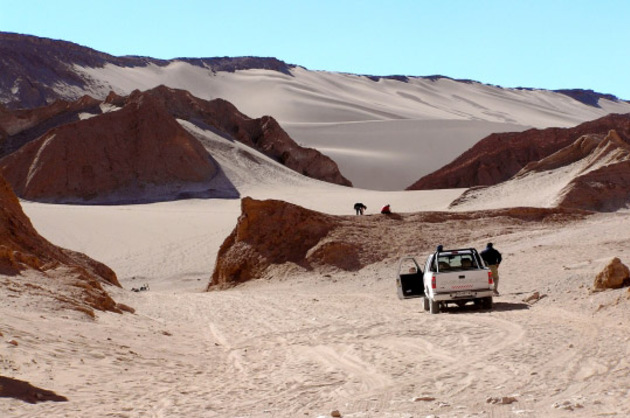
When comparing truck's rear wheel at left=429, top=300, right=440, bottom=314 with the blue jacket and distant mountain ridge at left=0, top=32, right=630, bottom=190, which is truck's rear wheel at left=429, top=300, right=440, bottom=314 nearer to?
the blue jacket

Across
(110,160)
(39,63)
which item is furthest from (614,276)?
(39,63)

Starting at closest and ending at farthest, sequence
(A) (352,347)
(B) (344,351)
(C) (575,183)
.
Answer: (B) (344,351) < (A) (352,347) < (C) (575,183)

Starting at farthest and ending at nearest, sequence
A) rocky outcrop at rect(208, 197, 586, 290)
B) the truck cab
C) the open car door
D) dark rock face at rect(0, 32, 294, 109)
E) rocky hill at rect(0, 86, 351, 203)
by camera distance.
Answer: dark rock face at rect(0, 32, 294, 109), rocky hill at rect(0, 86, 351, 203), rocky outcrop at rect(208, 197, 586, 290), the open car door, the truck cab

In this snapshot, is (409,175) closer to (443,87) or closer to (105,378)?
(105,378)

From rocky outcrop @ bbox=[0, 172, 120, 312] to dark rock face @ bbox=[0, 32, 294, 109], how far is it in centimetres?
8170

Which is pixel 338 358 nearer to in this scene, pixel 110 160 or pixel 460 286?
pixel 460 286

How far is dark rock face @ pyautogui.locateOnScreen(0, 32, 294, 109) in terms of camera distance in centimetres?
10362

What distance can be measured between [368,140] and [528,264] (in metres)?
87.8

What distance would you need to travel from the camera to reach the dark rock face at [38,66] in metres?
104

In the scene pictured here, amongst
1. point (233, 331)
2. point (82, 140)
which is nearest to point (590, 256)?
point (233, 331)

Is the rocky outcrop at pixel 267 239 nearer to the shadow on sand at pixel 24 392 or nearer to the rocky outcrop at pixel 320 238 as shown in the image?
the rocky outcrop at pixel 320 238

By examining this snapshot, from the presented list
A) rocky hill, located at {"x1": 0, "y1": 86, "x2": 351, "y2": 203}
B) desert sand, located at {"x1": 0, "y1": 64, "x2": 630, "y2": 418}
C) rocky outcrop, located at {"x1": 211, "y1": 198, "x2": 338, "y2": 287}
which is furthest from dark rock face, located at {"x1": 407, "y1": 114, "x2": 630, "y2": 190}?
rocky outcrop, located at {"x1": 211, "y1": 198, "x2": 338, "y2": 287}

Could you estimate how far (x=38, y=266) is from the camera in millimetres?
17750

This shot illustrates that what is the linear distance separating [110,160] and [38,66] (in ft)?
203
